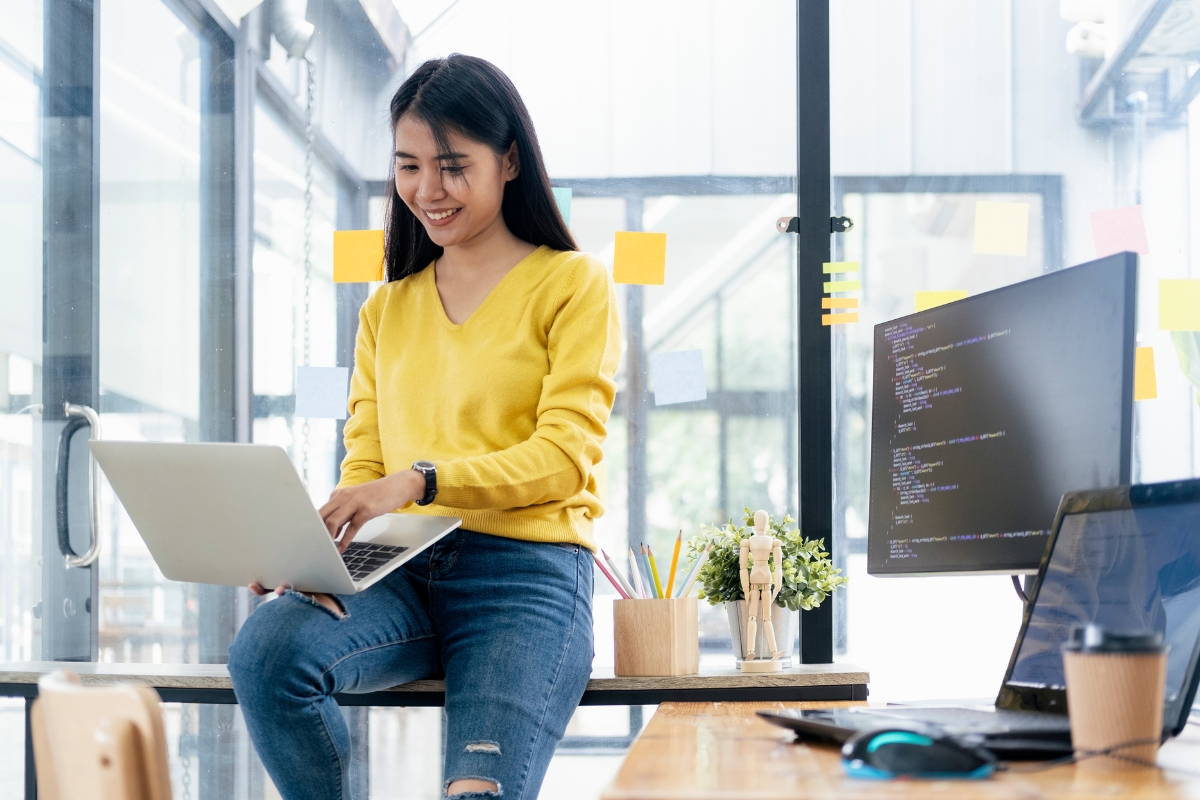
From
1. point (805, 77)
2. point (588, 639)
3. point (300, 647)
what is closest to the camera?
point (300, 647)

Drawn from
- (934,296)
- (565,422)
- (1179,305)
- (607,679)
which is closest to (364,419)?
(565,422)

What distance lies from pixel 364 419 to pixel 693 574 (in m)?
0.54

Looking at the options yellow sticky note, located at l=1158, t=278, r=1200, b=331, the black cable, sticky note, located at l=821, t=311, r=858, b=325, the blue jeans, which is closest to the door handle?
the blue jeans

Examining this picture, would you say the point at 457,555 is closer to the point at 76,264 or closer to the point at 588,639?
the point at 588,639

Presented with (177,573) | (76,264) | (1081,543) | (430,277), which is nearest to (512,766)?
(177,573)

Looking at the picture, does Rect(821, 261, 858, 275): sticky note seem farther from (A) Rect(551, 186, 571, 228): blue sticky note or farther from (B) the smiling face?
(B) the smiling face

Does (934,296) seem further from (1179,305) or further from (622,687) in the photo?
(622,687)

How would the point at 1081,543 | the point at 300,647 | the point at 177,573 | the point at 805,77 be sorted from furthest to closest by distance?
the point at 805,77, the point at 177,573, the point at 300,647, the point at 1081,543

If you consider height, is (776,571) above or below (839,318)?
below

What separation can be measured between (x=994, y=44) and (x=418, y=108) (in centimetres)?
107

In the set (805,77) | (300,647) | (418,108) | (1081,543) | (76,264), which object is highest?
(805,77)

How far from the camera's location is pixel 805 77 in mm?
1943

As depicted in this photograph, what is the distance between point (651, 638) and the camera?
5.15ft

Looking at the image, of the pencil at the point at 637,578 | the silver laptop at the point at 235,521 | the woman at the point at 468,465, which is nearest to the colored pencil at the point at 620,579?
the pencil at the point at 637,578
